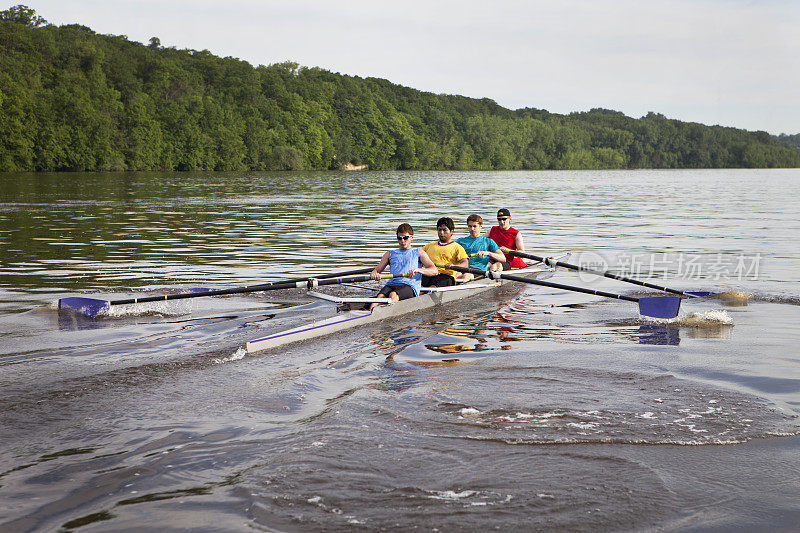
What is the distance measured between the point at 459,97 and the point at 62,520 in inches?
7691

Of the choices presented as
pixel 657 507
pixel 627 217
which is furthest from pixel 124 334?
pixel 627 217

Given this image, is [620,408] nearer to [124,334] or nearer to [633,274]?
[124,334]

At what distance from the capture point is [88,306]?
10.7 meters

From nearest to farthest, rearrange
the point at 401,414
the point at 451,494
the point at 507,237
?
the point at 451,494, the point at 401,414, the point at 507,237

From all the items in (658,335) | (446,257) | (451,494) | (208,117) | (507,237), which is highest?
(208,117)

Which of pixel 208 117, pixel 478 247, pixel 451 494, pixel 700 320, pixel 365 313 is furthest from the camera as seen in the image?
pixel 208 117

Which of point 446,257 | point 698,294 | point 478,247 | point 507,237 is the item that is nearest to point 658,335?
point 698,294

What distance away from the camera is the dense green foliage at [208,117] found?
8231 cm

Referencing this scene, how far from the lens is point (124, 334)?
31.8ft

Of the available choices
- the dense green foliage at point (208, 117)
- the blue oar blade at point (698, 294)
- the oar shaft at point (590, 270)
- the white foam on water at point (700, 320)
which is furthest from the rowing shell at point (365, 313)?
the dense green foliage at point (208, 117)

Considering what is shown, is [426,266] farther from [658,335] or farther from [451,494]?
[451,494]

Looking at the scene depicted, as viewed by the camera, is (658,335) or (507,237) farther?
(507,237)

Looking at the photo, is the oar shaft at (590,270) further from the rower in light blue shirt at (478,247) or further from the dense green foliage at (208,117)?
the dense green foliage at (208,117)

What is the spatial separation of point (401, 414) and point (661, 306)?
631 centimetres
